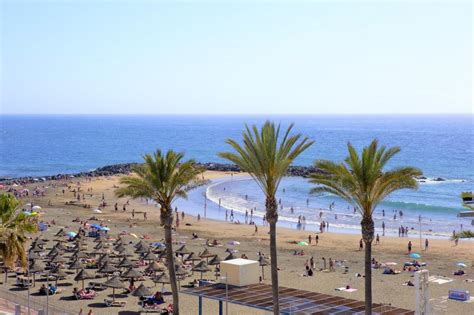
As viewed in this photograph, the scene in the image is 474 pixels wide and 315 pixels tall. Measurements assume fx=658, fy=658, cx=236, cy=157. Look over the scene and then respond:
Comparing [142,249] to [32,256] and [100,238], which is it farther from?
[100,238]

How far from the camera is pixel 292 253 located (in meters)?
46.5

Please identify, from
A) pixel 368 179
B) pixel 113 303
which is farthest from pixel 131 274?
pixel 368 179

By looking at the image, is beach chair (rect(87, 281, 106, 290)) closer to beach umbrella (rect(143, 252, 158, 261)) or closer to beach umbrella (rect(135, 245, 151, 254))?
beach umbrella (rect(143, 252, 158, 261))

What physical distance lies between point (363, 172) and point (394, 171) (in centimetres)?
102

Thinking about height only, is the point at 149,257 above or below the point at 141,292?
below

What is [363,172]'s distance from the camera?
21.1 metres

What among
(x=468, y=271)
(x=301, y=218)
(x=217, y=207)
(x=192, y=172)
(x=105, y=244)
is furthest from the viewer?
(x=217, y=207)

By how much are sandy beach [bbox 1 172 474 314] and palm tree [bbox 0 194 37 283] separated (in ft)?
27.6

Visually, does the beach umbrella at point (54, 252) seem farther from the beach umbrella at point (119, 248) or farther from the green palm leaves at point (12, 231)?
the green palm leaves at point (12, 231)

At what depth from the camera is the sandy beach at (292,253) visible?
31.3 meters

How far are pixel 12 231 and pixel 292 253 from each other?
28.3 metres

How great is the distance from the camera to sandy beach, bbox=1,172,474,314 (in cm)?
3131

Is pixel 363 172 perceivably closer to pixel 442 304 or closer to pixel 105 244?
pixel 442 304

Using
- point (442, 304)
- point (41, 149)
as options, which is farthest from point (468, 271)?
point (41, 149)
